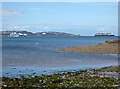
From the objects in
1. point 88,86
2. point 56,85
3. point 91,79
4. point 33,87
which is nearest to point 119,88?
point 88,86

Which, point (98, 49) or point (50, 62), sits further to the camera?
point (98, 49)

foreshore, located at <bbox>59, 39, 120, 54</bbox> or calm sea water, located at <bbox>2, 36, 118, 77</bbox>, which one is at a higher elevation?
calm sea water, located at <bbox>2, 36, 118, 77</bbox>

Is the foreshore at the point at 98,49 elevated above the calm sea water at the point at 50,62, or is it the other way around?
the calm sea water at the point at 50,62

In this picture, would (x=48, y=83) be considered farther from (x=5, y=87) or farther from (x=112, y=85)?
(x=112, y=85)

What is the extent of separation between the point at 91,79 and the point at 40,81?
362 centimetres

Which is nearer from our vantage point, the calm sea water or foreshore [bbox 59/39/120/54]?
the calm sea water

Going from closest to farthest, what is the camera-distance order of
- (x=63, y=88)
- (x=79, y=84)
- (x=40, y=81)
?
(x=63, y=88), (x=79, y=84), (x=40, y=81)

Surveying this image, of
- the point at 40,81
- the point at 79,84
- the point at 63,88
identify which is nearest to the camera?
the point at 63,88

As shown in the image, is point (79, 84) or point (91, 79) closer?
point (79, 84)

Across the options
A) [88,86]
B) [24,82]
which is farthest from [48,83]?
[88,86]

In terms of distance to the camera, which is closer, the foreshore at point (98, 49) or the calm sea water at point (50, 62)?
the calm sea water at point (50, 62)

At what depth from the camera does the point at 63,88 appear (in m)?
13.4

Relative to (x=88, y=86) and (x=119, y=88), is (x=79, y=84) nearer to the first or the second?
(x=88, y=86)

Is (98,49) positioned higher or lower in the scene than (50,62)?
lower
